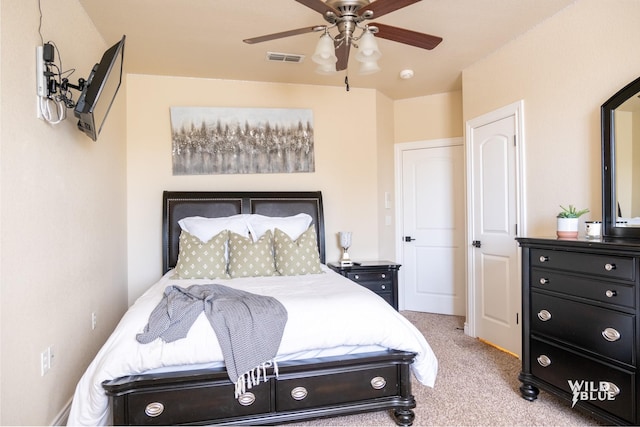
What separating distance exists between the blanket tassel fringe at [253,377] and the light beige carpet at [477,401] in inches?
18.5

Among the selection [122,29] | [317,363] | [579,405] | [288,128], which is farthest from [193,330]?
[288,128]

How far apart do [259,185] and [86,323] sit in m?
2.12

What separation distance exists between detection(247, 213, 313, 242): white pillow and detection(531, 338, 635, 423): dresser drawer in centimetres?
218

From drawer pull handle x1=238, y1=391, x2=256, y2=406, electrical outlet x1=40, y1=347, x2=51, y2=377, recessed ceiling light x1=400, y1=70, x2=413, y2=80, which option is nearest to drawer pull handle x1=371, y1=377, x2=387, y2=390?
drawer pull handle x1=238, y1=391, x2=256, y2=406

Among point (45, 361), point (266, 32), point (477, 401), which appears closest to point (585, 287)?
point (477, 401)

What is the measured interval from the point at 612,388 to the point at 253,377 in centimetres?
188

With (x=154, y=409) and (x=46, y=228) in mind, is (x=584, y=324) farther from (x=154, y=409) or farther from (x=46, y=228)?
(x=46, y=228)

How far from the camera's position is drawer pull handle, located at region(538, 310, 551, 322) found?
7.81ft

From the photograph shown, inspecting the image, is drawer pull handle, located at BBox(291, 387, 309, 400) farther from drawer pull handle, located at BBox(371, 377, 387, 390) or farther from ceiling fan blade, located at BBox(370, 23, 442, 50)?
ceiling fan blade, located at BBox(370, 23, 442, 50)

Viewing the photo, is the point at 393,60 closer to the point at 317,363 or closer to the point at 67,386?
the point at 317,363

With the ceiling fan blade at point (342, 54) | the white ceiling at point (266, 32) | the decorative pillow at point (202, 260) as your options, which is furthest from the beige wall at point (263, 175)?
the ceiling fan blade at point (342, 54)

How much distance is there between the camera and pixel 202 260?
3.18 metres

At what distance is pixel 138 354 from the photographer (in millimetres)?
1945

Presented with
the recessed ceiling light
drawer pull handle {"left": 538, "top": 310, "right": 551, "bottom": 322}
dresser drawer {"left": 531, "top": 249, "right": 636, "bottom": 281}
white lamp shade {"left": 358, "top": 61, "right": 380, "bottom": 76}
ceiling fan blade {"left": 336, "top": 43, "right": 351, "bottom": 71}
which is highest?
the recessed ceiling light
